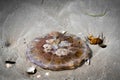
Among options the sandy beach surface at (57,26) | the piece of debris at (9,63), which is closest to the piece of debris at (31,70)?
the sandy beach surface at (57,26)

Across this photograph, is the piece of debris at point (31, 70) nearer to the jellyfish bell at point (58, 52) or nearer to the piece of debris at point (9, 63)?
the jellyfish bell at point (58, 52)

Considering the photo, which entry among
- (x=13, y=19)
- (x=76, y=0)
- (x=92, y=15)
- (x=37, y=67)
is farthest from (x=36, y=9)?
(x=37, y=67)

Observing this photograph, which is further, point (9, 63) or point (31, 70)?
point (9, 63)

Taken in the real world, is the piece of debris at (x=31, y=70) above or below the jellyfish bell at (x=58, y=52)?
Answer: below

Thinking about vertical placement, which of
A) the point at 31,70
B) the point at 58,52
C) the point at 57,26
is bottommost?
the point at 31,70

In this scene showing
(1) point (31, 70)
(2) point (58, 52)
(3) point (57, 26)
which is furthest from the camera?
(3) point (57, 26)

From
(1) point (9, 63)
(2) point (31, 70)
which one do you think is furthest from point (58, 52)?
(1) point (9, 63)

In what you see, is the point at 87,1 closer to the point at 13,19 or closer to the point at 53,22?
the point at 53,22

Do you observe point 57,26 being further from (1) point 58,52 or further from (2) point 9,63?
(2) point 9,63
